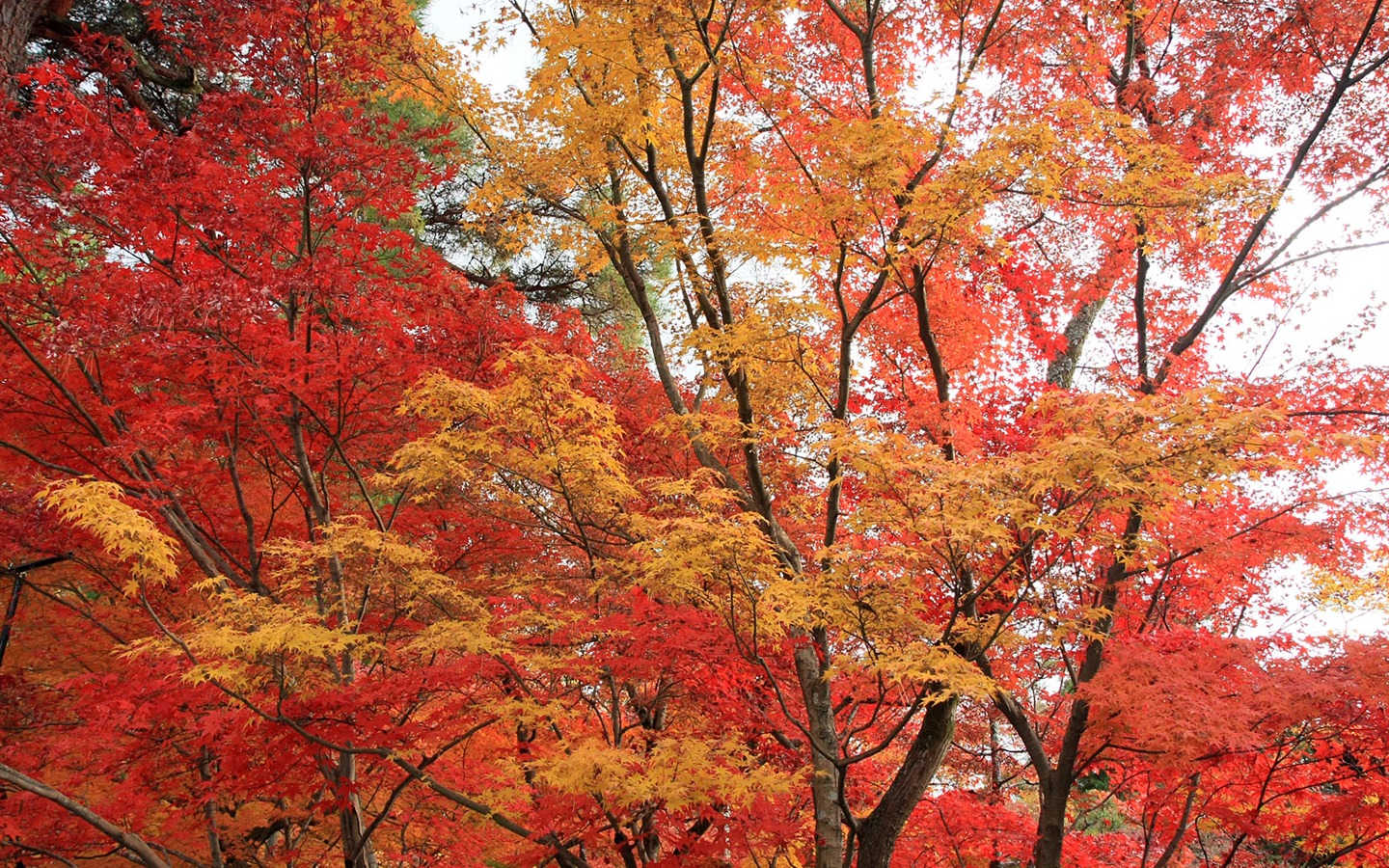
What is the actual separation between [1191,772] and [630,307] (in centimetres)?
995

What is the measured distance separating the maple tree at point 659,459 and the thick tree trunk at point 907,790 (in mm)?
29

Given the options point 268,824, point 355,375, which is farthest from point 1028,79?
point 268,824

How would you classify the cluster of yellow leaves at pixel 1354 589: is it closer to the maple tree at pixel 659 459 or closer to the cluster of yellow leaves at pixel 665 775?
the maple tree at pixel 659 459

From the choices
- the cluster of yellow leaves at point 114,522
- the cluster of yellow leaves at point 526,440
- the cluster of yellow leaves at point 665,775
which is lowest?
the cluster of yellow leaves at point 665,775

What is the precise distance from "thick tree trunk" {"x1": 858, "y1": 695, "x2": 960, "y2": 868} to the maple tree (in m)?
0.03

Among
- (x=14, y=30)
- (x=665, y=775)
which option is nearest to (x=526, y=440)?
(x=665, y=775)

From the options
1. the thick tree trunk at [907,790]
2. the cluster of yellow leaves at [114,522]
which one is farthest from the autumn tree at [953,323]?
the cluster of yellow leaves at [114,522]

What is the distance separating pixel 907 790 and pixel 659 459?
3.80m

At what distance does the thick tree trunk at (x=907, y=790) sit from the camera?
20.1ft

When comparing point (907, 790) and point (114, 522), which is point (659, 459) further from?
point (114, 522)

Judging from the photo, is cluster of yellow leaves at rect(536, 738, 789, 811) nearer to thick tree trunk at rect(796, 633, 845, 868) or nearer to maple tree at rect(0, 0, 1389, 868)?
maple tree at rect(0, 0, 1389, 868)

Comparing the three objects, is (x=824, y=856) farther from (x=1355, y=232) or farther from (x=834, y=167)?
(x=1355, y=232)

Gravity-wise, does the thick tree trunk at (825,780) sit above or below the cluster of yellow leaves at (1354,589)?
below

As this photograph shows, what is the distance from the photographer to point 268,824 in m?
7.78
